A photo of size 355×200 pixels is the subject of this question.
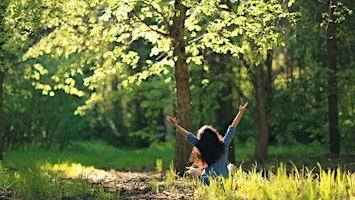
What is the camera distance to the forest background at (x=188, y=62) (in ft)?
37.2

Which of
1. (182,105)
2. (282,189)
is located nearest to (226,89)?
(182,105)

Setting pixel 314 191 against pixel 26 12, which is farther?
pixel 26 12

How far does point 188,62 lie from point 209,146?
438cm

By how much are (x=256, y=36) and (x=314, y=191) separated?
4.60 m

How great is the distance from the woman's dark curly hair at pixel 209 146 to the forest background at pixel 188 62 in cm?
235

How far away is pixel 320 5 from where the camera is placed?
15211mm

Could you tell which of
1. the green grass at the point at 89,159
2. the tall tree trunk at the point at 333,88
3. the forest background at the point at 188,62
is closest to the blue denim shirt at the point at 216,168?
the forest background at the point at 188,62

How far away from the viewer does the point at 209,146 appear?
8750 mm

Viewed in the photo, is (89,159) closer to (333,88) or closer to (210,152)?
(333,88)

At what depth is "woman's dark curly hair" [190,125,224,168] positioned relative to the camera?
28.7 feet

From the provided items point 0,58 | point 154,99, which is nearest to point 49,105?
point 154,99

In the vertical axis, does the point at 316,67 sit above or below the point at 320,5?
below

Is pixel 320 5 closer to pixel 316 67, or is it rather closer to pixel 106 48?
pixel 316 67

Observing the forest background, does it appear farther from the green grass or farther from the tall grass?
the tall grass
